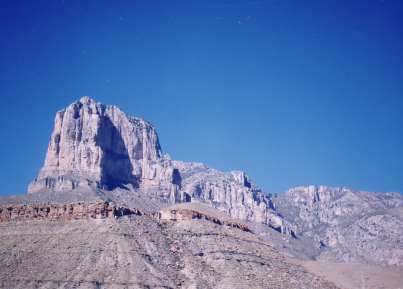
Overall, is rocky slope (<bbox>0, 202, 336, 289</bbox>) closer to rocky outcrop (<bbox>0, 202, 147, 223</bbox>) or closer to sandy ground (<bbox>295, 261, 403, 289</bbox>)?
rocky outcrop (<bbox>0, 202, 147, 223</bbox>)

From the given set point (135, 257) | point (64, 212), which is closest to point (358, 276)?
point (64, 212)

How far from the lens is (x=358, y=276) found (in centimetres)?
15038

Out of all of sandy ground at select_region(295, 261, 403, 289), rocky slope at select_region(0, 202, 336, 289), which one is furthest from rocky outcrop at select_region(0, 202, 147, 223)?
sandy ground at select_region(295, 261, 403, 289)

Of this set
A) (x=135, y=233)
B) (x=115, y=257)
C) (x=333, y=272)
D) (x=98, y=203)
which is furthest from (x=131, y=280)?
(x=333, y=272)

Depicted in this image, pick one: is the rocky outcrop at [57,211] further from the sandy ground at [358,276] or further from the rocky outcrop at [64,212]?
the sandy ground at [358,276]

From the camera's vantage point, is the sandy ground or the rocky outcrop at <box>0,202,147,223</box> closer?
the rocky outcrop at <box>0,202,147,223</box>

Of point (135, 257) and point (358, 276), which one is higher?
point (358, 276)

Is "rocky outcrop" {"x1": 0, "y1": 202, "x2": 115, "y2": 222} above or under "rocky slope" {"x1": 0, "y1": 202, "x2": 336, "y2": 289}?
above

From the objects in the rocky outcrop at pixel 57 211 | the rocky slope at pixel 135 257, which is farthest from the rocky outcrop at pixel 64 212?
the rocky slope at pixel 135 257

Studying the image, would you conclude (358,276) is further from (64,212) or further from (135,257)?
(135,257)

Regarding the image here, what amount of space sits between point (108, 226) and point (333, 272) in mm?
74045

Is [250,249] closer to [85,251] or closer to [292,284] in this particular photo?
[292,284]

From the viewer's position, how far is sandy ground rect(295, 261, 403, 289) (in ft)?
462

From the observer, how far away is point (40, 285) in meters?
83.1
